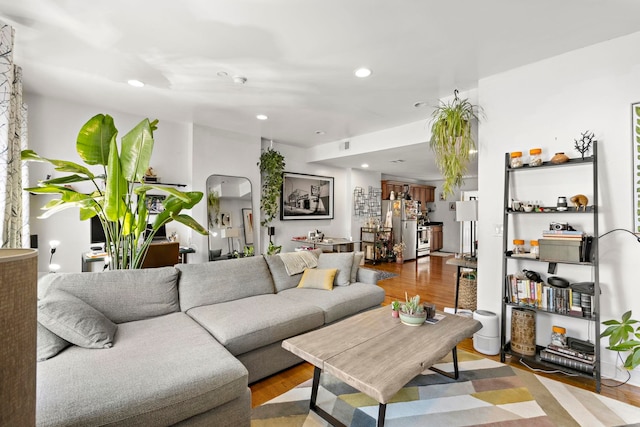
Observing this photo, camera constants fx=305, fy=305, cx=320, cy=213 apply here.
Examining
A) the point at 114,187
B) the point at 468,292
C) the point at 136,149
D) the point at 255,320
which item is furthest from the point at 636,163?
the point at 114,187

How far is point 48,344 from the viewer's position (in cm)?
173

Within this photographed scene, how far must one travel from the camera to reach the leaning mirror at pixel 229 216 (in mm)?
5062

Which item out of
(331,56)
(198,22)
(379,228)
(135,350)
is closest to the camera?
(135,350)

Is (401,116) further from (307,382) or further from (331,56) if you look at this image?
(307,382)

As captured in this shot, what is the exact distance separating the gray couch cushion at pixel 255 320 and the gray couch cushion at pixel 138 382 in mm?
235

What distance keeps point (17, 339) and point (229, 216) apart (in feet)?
16.3

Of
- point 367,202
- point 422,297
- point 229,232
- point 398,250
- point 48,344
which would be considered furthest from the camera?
point 398,250

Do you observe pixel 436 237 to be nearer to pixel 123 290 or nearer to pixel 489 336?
pixel 489 336

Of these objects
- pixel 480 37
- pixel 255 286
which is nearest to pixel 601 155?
pixel 480 37

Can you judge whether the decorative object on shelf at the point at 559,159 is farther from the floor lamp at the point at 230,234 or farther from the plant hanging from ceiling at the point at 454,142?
the floor lamp at the point at 230,234

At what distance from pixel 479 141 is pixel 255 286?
2.75 metres

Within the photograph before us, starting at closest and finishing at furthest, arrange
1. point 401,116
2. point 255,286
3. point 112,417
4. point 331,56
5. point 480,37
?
1. point 112,417
2. point 480,37
3. point 331,56
4. point 255,286
5. point 401,116

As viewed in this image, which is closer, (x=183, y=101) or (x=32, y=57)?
(x=32, y=57)

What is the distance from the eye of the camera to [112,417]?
133 centimetres
